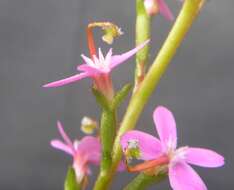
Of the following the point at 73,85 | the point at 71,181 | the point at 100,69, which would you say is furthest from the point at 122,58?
the point at 73,85

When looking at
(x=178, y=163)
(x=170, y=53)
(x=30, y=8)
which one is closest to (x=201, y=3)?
(x=170, y=53)

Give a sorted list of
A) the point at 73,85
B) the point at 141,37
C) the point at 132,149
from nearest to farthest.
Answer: the point at 132,149 < the point at 141,37 < the point at 73,85

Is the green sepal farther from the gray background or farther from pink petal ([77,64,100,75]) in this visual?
the gray background

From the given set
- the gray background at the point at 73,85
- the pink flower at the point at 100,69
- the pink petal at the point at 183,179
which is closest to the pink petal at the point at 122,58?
the pink flower at the point at 100,69

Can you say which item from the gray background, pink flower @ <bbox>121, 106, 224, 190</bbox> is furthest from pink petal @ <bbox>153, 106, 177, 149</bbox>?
the gray background

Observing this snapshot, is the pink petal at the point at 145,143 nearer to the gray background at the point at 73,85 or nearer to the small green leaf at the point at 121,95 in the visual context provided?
the small green leaf at the point at 121,95

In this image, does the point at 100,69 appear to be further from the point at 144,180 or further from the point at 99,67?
the point at 144,180
